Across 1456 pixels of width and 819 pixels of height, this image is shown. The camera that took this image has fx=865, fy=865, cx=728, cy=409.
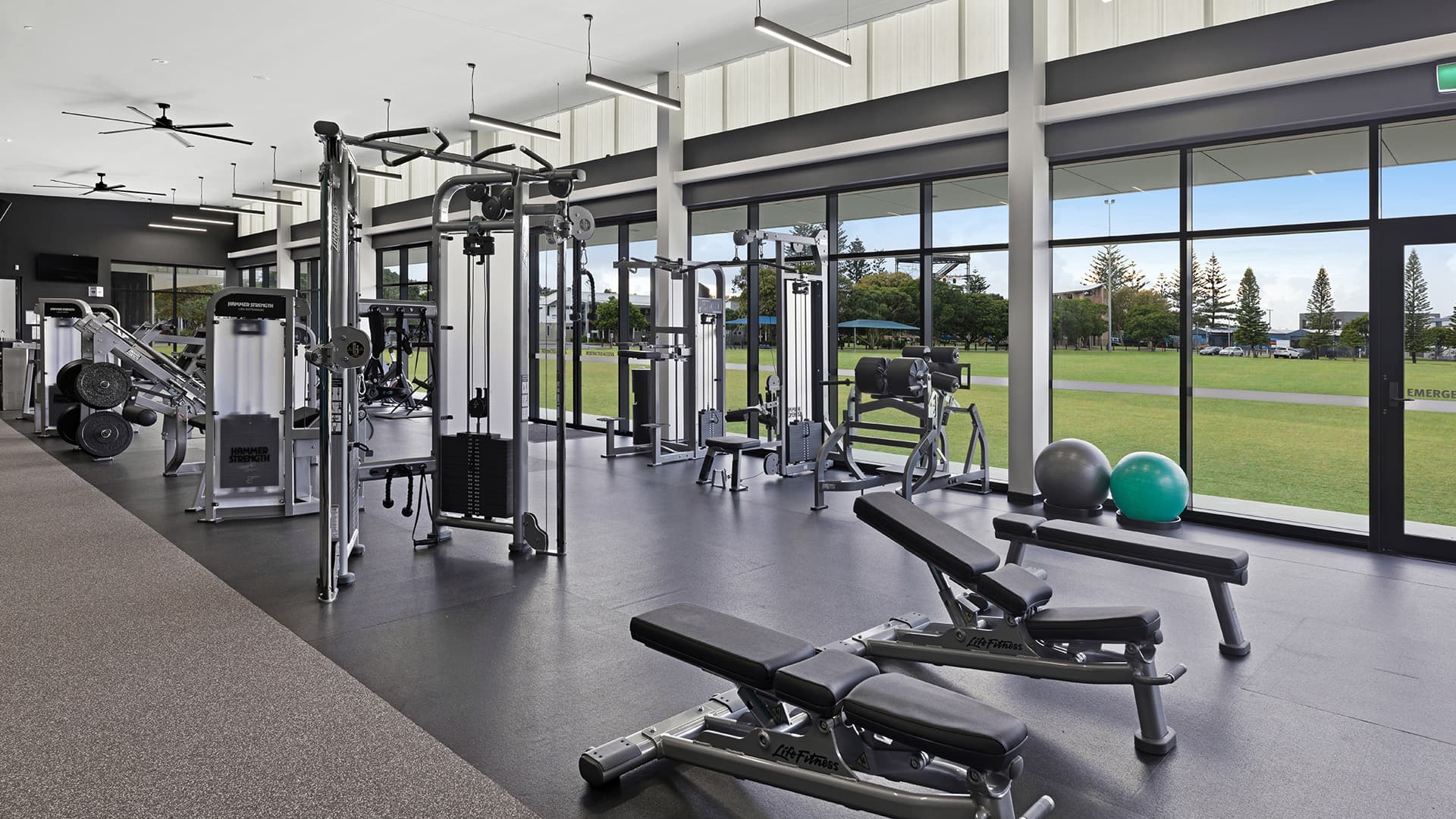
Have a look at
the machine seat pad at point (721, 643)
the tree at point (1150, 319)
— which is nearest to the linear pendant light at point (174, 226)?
the tree at point (1150, 319)

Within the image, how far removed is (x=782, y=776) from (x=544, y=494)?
174 inches

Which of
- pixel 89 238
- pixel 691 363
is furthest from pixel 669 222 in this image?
pixel 89 238

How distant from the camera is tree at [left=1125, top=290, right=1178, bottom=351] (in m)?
6.14

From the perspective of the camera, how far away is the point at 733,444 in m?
6.94

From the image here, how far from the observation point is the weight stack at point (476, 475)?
4797 mm

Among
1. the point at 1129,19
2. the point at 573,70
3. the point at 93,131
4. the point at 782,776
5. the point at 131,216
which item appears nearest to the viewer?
the point at 782,776

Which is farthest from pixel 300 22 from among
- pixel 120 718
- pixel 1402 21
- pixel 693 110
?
pixel 1402 21

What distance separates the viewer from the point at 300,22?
7.38 meters

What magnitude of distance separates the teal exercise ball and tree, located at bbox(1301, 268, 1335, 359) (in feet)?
4.81

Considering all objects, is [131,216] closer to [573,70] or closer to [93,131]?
[93,131]

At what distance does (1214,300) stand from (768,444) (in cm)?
345

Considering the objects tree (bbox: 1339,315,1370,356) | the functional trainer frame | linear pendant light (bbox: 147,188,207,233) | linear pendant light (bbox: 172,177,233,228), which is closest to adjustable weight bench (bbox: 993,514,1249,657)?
tree (bbox: 1339,315,1370,356)

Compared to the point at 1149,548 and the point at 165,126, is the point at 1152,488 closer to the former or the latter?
the point at 1149,548

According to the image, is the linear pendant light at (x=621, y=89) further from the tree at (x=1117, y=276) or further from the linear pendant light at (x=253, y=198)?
the linear pendant light at (x=253, y=198)
